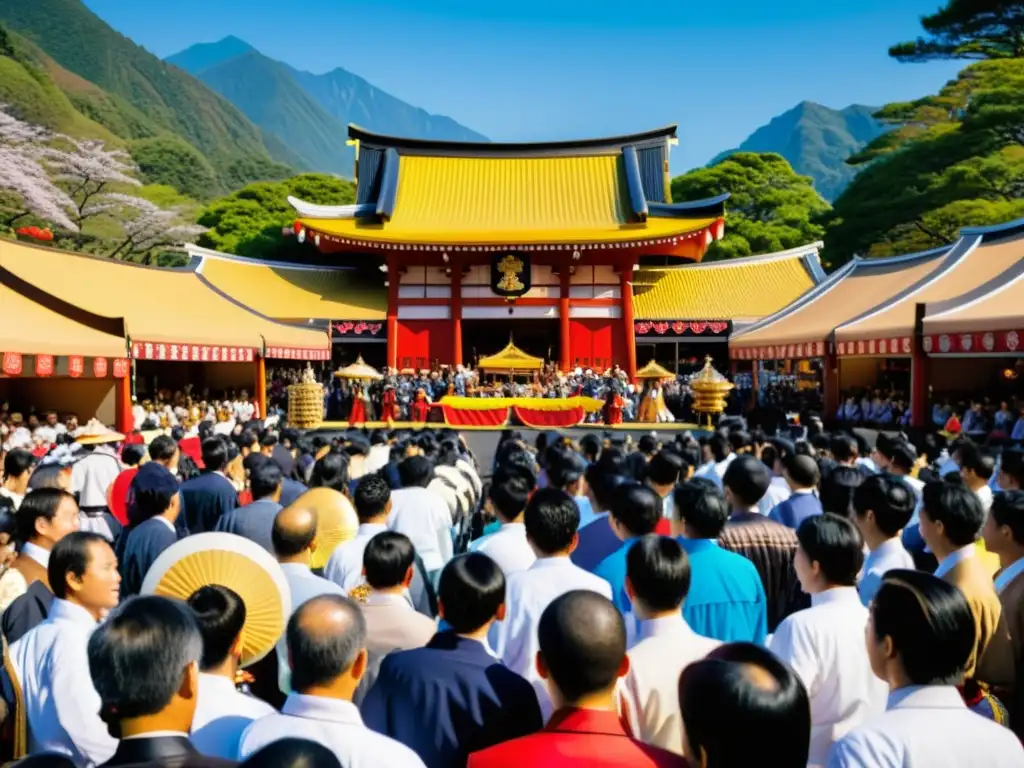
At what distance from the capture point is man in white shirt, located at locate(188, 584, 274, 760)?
229 centimetres

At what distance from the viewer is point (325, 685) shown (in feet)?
6.66

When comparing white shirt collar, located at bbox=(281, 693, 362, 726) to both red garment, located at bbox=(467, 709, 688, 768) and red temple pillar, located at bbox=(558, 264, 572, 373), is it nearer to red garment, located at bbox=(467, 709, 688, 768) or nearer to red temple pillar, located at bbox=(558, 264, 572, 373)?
red garment, located at bbox=(467, 709, 688, 768)

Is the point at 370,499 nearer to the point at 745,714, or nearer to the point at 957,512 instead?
the point at 957,512

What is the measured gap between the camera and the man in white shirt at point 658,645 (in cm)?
237

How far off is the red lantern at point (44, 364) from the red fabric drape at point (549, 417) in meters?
9.99

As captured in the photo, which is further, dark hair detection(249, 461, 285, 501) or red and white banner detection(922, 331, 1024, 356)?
red and white banner detection(922, 331, 1024, 356)

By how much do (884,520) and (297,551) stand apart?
2712 mm

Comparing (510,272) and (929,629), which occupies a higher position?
(510,272)

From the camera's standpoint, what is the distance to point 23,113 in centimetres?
4425

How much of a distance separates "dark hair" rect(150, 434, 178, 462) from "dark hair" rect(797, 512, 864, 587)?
15.9 feet

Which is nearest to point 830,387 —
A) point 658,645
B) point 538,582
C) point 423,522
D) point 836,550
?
point 423,522

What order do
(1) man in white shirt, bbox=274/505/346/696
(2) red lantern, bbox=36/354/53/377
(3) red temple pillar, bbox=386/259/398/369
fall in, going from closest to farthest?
(1) man in white shirt, bbox=274/505/346/696
(2) red lantern, bbox=36/354/53/377
(3) red temple pillar, bbox=386/259/398/369

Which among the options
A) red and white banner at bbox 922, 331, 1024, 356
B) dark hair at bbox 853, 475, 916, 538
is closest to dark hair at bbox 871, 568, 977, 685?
dark hair at bbox 853, 475, 916, 538

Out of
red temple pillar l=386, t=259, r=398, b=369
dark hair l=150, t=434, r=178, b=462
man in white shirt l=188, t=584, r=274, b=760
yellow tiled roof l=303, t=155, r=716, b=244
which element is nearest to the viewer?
man in white shirt l=188, t=584, r=274, b=760
